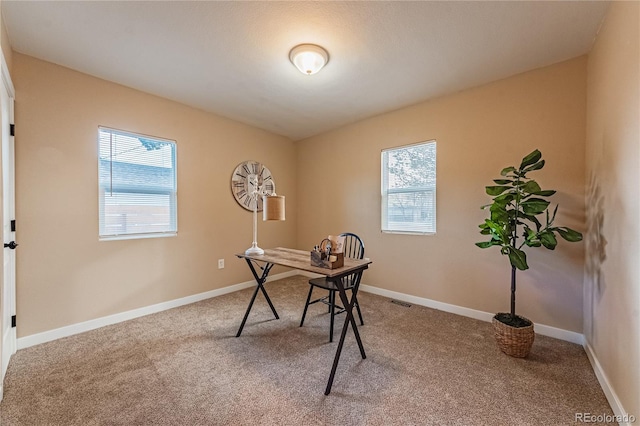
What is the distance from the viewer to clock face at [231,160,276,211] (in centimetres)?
381

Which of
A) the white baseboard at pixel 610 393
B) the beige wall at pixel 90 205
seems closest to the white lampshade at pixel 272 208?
the beige wall at pixel 90 205

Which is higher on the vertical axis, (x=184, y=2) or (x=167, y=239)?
(x=184, y=2)

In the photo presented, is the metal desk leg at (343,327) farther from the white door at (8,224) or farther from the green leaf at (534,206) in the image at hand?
the white door at (8,224)

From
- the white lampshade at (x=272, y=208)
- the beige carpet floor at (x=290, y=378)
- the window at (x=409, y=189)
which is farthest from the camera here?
the window at (x=409, y=189)

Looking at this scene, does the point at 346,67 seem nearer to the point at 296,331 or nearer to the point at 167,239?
the point at 296,331

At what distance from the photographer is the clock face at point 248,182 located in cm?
381

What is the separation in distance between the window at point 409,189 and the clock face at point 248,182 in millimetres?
1819

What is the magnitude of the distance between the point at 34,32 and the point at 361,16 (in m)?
2.42

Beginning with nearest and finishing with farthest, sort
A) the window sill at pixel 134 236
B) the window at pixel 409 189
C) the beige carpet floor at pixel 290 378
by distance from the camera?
the beige carpet floor at pixel 290 378
the window sill at pixel 134 236
the window at pixel 409 189

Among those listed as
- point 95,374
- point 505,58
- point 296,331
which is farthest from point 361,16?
point 95,374

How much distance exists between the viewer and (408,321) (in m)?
2.76

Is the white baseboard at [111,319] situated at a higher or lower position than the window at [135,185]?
lower

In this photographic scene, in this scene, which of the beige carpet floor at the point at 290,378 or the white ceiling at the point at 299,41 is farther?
the white ceiling at the point at 299,41

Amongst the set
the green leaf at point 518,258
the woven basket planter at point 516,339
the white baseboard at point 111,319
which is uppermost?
the green leaf at point 518,258
